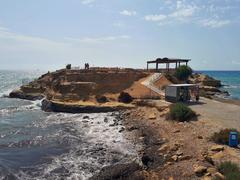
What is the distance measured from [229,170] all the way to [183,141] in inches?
255

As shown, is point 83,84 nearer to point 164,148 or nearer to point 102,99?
point 102,99

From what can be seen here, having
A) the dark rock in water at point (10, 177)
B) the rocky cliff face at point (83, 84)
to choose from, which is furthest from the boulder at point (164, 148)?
the rocky cliff face at point (83, 84)

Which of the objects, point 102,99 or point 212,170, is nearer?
point 212,170

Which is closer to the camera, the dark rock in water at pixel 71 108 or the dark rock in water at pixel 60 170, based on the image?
the dark rock in water at pixel 60 170

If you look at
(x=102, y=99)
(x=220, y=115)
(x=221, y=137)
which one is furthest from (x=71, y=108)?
(x=221, y=137)

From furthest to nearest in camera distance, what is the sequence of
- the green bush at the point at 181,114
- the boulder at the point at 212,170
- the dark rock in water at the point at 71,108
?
the dark rock in water at the point at 71,108
the green bush at the point at 181,114
the boulder at the point at 212,170

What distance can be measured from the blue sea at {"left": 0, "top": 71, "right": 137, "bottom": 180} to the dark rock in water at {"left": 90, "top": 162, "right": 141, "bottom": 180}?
908 mm

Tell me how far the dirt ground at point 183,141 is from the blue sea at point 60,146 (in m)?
1.98

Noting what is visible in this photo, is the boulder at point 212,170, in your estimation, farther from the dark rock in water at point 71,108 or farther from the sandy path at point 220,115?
the dark rock in water at point 71,108

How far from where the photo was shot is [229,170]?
1479 cm

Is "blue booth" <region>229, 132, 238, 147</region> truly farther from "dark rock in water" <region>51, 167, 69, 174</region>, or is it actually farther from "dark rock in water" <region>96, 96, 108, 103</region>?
"dark rock in water" <region>96, 96, 108, 103</region>

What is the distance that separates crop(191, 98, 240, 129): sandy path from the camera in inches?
972

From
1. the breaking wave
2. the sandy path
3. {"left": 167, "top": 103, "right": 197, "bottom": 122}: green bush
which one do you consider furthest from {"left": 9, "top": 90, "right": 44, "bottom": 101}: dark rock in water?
{"left": 167, "top": 103, "right": 197, "bottom": 122}: green bush

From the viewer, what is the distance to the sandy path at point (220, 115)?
81.0 ft
